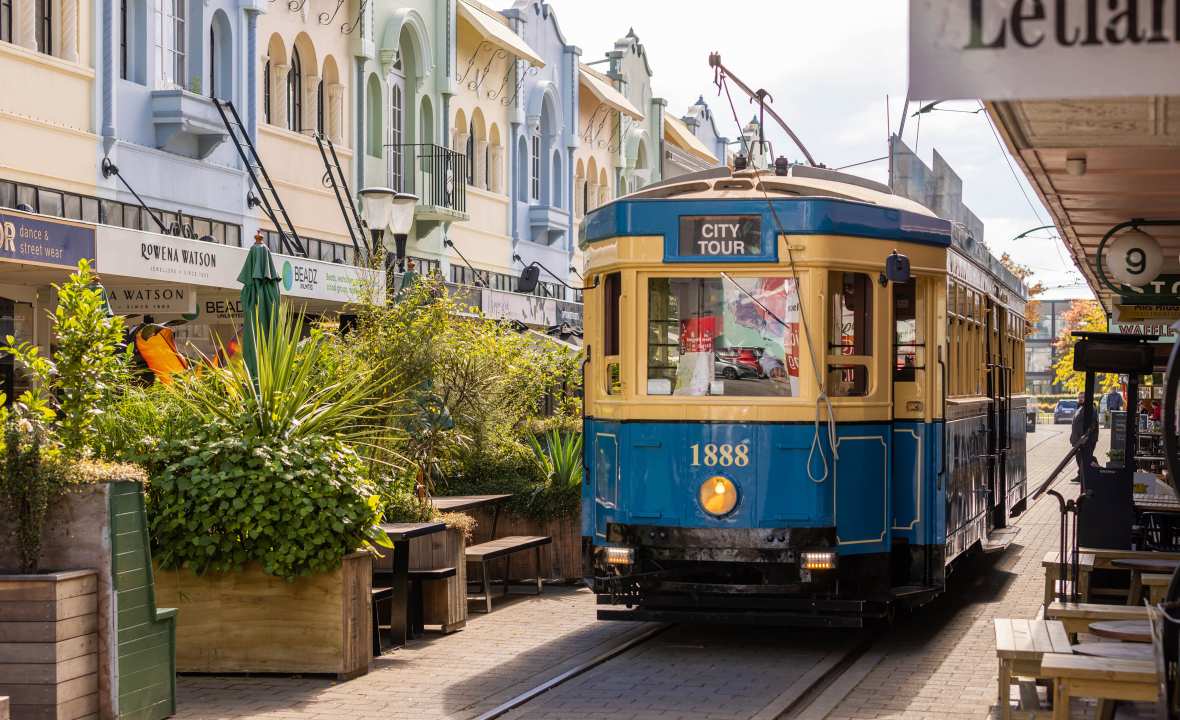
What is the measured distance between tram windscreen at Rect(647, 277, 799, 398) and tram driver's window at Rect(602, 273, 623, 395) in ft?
1.36

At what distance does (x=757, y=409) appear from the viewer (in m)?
11.1

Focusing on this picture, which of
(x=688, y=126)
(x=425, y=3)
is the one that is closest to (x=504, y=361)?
(x=425, y=3)

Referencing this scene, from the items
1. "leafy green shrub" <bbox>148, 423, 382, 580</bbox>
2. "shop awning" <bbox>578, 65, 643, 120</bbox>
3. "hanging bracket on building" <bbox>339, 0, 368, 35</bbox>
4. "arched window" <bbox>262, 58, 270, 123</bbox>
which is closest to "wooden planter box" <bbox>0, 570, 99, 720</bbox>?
"leafy green shrub" <bbox>148, 423, 382, 580</bbox>

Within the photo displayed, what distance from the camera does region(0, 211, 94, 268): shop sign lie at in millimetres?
17047

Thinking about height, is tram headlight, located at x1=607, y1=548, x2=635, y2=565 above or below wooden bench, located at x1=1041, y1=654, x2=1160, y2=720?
above

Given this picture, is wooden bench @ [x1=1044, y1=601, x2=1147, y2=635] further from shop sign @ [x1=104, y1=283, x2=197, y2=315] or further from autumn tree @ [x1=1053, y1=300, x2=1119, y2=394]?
autumn tree @ [x1=1053, y1=300, x2=1119, y2=394]

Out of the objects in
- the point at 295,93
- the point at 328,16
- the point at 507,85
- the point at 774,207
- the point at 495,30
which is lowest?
the point at 774,207

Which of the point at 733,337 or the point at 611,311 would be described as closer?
the point at 733,337

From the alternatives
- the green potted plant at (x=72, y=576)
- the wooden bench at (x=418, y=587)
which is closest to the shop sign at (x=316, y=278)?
the wooden bench at (x=418, y=587)

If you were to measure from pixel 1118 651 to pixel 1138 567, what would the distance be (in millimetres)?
3492

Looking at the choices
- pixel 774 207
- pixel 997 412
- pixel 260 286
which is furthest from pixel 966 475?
pixel 260 286

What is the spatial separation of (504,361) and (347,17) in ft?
45.6

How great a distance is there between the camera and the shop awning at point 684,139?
160 ft

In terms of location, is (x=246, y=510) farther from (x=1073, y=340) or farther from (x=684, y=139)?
(x=684, y=139)
